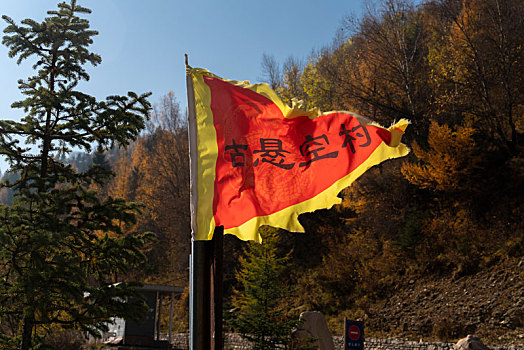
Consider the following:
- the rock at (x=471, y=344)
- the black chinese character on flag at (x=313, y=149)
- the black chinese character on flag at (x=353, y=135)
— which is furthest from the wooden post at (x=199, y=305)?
the rock at (x=471, y=344)

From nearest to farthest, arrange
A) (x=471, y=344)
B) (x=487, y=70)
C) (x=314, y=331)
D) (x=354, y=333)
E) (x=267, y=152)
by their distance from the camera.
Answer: (x=267, y=152), (x=354, y=333), (x=471, y=344), (x=314, y=331), (x=487, y=70)

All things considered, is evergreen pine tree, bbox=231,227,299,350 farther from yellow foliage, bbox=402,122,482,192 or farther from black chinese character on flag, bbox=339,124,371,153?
black chinese character on flag, bbox=339,124,371,153

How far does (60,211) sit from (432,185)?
20006 mm

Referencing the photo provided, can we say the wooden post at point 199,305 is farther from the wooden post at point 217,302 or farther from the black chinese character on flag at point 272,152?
the black chinese character on flag at point 272,152

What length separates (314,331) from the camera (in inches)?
687

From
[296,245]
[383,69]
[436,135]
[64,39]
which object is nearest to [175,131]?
[296,245]

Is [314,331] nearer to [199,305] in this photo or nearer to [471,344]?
[471,344]

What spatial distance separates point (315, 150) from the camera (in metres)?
5.16

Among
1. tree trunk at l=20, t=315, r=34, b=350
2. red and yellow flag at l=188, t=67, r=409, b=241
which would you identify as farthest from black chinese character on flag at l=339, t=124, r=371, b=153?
tree trunk at l=20, t=315, r=34, b=350

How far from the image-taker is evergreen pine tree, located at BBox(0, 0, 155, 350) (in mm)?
8930

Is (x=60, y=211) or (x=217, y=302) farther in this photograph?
(x=60, y=211)

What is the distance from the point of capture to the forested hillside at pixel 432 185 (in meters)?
22.4

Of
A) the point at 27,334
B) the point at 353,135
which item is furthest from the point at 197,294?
the point at 27,334

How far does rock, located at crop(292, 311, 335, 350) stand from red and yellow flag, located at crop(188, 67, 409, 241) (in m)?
13.0
